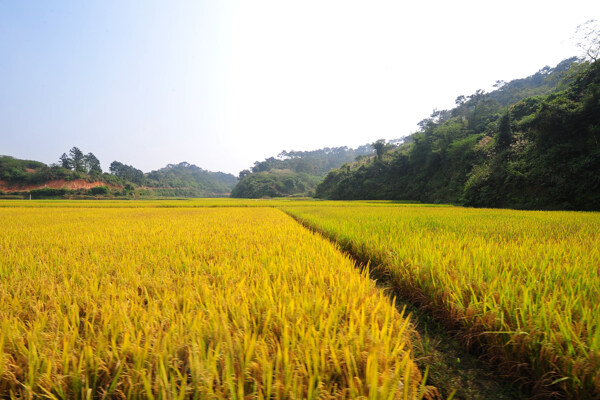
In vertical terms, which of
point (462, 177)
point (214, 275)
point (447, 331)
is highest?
point (462, 177)

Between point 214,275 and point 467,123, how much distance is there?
3593cm

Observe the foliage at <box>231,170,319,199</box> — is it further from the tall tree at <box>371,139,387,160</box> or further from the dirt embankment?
the dirt embankment

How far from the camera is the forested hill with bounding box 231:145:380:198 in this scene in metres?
57.8

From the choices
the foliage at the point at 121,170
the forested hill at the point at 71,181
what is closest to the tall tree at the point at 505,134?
the forested hill at the point at 71,181

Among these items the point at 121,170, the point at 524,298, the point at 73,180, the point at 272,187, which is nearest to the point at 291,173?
the point at 272,187

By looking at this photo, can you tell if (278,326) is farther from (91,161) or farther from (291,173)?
(91,161)

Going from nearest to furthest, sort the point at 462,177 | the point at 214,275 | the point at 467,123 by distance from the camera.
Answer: the point at 214,275 → the point at 462,177 → the point at 467,123

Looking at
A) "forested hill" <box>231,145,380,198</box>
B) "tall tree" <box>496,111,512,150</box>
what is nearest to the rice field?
"tall tree" <box>496,111,512,150</box>

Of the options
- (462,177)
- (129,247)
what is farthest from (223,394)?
(462,177)

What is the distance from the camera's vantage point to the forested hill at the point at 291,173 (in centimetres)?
5785

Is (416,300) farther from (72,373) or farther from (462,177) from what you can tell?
(462,177)

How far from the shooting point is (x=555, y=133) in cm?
1173

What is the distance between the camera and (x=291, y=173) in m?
73.2

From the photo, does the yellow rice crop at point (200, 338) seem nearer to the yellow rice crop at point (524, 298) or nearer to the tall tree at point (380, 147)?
the yellow rice crop at point (524, 298)
